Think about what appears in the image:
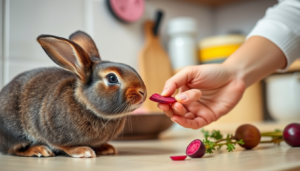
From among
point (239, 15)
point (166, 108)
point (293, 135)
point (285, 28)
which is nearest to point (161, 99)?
point (166, 108)

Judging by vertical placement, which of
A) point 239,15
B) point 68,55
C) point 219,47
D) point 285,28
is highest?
point 239,15

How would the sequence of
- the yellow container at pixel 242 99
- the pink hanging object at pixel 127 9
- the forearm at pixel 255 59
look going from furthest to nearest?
the yellow container at pixel 242 99, the pink hanging object at pixel 127 9, the forearm at pixel 255 59

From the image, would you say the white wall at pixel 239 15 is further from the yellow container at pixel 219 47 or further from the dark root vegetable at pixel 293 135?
the dark root vegetable at pixel 293 135

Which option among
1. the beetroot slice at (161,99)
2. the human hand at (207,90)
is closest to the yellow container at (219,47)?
the human hand at (207,90)

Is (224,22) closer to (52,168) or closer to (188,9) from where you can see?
(188,9)

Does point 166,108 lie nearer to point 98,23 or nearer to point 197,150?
point 197,150
